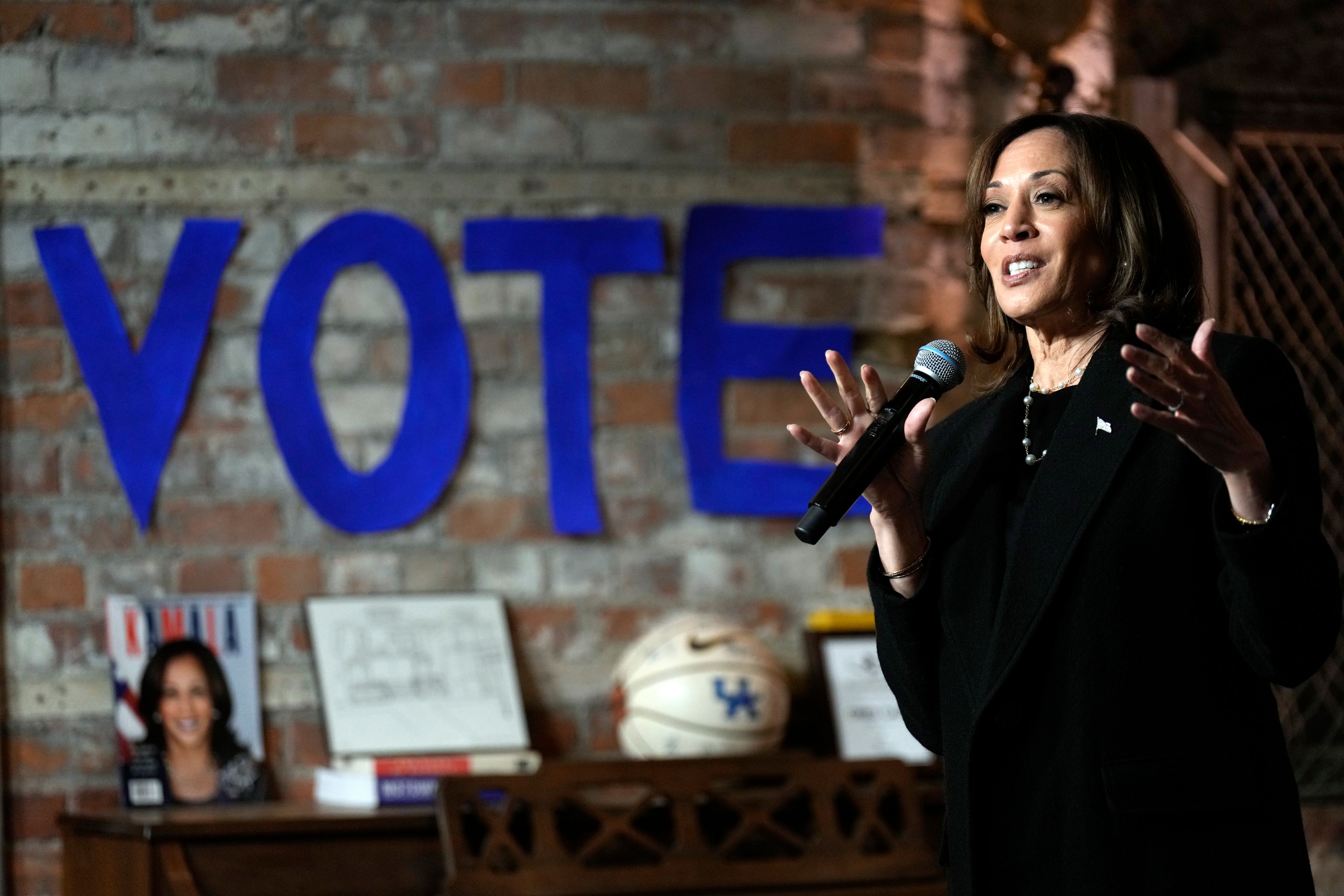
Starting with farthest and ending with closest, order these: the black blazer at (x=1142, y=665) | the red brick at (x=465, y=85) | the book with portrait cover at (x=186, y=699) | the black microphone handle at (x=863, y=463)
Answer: the red brick at (x=465, y=85), the book with portrait cover at (x=186, y=699), the black microphone handle at (x=863, y=463), the black blazer at (x=1142, y=665)

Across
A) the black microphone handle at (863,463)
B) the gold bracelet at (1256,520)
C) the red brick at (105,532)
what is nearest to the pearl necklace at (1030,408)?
the black microphone handle at (863,463)

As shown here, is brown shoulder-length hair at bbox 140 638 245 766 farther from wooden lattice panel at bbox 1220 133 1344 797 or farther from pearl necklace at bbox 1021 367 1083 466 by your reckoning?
wooden lattice panel at bbox 1220 133 1344 797

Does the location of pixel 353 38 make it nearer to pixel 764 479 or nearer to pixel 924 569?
pixel 764 479

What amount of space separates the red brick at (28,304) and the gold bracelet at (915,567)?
6.42 feet

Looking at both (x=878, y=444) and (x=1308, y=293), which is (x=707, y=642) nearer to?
(x=878, y=444)

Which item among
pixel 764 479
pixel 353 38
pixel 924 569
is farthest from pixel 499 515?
pixel 924 569

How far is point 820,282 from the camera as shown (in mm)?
3045

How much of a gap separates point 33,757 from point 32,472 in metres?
0.53

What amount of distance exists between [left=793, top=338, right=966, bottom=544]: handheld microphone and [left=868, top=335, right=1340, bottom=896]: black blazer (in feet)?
0.46

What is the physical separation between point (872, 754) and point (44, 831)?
1537 mm

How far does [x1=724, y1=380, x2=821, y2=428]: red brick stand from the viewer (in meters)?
3.01

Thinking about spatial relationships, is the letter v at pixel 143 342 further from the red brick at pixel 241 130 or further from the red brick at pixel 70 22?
the red brick at pixel 70 22

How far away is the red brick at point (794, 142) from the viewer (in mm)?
3039

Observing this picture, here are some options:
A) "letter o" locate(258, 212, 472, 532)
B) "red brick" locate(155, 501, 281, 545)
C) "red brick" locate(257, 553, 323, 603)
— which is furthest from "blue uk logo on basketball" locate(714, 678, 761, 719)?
"red brick" locate(155, 501, 281, 545)
